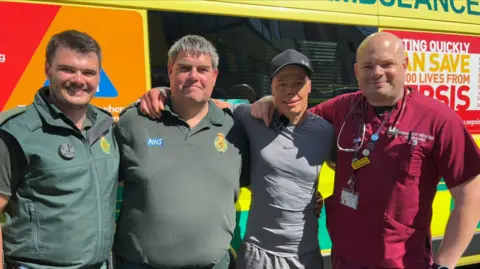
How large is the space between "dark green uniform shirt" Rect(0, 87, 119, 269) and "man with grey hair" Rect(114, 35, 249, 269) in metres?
0.19

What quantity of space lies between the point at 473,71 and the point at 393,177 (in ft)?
7.09

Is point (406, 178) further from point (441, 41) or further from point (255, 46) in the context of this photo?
point (441, 41)

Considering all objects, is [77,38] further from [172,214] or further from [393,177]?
[393,177]

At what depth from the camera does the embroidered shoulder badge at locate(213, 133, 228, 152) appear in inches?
82.9

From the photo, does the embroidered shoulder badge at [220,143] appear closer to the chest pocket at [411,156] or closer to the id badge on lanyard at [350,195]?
the id badge on lanyard at [350,195]

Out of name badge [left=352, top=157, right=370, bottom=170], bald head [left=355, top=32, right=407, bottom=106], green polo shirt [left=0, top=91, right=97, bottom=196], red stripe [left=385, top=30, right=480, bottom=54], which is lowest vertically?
name badge [left=352, top=157, right=370, bottom=170]

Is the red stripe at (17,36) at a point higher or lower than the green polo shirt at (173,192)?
higher

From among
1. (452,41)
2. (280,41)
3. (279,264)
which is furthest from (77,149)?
(452,41)

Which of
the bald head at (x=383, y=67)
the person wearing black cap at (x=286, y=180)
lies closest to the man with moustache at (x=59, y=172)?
the person wearing black cap at (x=286, y=180)

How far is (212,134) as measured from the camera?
2.12 meters

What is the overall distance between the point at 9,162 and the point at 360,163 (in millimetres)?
1513

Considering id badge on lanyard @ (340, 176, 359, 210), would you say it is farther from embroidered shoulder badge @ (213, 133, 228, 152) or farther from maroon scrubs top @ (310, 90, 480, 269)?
embroidered shoulder badge @ (213, 133, 228, 152)

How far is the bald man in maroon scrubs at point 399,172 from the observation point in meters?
1.95

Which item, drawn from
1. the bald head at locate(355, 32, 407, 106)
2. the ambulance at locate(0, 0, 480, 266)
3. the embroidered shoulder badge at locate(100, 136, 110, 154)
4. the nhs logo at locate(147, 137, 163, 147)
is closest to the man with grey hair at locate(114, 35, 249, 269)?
the nhs logo at locate(147, 137, 163, 147)
